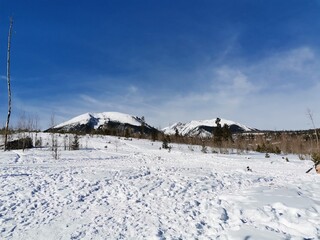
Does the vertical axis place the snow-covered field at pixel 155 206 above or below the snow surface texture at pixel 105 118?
below

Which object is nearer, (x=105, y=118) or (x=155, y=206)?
(x=155, y=206)

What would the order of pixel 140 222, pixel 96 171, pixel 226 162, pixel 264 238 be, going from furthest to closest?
pixel 226 162 < pixel 96 171 < pixel 140 222 < pixel 264 238

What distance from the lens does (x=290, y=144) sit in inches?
1024

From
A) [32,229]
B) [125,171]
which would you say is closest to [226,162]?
[125,171]

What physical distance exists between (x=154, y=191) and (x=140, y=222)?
8.79 feet

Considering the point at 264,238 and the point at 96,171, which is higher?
the point at 96,171

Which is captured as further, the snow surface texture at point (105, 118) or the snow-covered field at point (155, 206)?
the snow surface texture at point (105, 118)

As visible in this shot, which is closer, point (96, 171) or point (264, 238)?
point (264, 238)

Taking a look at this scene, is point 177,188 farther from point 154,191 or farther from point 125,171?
point 125,171

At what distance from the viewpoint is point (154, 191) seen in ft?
27.4

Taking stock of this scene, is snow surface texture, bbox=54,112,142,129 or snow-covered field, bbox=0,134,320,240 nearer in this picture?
snow-covered field, bbox=0,134,320,240

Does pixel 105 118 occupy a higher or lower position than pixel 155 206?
higher

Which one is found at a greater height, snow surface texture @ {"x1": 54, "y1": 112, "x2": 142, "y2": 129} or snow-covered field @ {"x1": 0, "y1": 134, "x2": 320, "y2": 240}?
snow surface texture @ {"x1": 54, "y1": 112, "x2": 142, "y2": 129}

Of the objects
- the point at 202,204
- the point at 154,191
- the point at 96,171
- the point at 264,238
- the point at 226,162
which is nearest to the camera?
the point at 264,238
